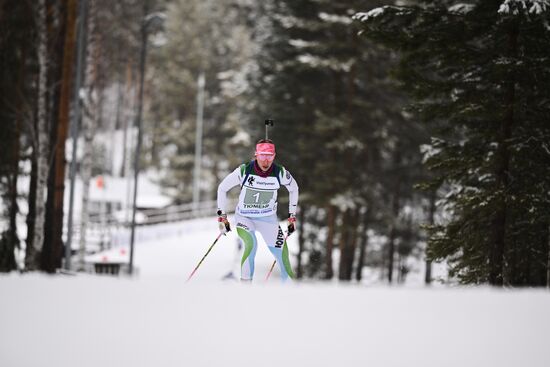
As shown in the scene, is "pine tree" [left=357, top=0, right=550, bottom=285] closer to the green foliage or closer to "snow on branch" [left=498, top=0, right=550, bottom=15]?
"snow on branch" [left=498, top=0, right=550, bottom=15]

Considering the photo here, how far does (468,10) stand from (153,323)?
688 cm

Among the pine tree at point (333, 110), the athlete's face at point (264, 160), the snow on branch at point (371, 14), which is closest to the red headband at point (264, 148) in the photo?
the athlete's face at point (264, 160)

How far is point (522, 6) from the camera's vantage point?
22.9ft

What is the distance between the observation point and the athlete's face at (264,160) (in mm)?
6535

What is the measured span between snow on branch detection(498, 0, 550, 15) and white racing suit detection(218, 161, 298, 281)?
12.1 ft

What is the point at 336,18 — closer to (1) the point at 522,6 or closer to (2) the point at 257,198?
(1) the point at 522,6

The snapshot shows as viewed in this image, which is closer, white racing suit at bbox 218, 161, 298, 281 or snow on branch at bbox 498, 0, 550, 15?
white racing suit at bbox 218, 161, 298, 281

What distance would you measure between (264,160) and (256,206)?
68 cm

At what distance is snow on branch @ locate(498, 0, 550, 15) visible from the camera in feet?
22.3

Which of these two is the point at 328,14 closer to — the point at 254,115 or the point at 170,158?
the point at 254,115

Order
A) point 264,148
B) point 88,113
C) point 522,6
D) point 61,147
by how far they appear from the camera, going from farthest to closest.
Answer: point 88,113 → point 61,147 → point 522,6 → point 264,148

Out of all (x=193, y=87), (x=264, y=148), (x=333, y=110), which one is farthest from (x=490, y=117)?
(x=193, y=87)

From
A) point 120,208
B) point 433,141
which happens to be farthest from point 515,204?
point 120,208

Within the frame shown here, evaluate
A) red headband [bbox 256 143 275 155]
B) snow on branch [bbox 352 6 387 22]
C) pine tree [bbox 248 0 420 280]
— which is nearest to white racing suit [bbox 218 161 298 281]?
red headband [bbox 256 143 275 155]
